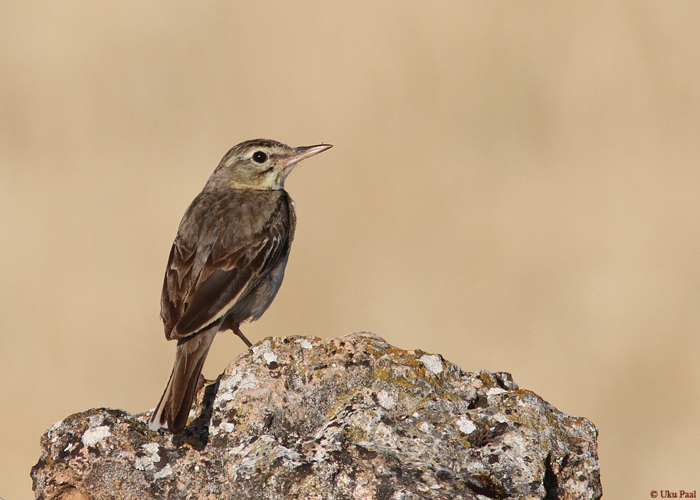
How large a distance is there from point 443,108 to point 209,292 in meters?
13.8

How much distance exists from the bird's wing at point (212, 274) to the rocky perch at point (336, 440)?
0.96 metres

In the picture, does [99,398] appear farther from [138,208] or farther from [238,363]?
[238,363]

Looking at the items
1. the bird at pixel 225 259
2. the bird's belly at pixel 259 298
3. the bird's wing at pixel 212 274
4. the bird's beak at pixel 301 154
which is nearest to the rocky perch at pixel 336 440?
the bird at pixel 225 259

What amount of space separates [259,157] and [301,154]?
0.41 meters

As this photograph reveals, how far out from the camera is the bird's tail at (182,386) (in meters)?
5.23

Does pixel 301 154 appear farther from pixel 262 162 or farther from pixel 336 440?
pixel 336 440

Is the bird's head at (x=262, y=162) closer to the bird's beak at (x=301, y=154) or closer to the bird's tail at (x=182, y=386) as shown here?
the bird's beak at (x=301, y=154)

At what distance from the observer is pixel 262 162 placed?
29.0 feet

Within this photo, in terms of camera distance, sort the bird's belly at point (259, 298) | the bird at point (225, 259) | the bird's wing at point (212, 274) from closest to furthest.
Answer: the bird at point (225, 259), the bird's wing at point (212, 274), the bird's belly at point (259, 298)

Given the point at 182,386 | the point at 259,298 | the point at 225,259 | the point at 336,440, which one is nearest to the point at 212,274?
the point at 225,259

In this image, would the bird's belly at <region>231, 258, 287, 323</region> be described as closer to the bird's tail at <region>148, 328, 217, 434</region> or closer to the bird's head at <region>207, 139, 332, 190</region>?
the bird's tail at <region>148, 328, 217, 434</region>

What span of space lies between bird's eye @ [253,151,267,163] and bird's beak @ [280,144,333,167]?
0.17 metres

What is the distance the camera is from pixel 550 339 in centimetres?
1608

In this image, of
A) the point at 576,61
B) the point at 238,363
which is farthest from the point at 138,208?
the point at 238,363
